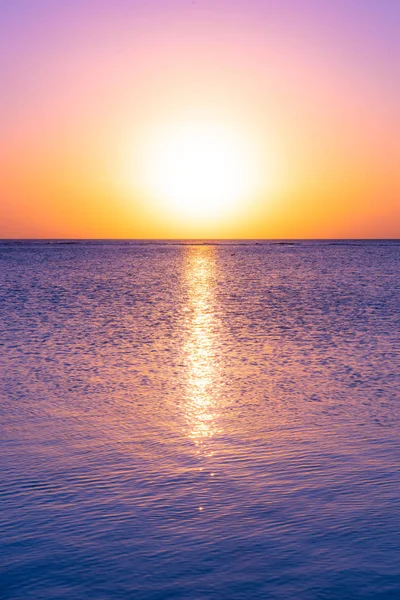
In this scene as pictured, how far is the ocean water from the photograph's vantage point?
24.1ft

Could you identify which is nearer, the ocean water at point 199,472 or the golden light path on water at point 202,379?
the ocean water at point 199,472

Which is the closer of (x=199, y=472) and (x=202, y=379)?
(x=199, y=472)

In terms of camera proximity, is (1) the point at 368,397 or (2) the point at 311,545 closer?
(2) the point at 311,545

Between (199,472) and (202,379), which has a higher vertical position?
(199,472)

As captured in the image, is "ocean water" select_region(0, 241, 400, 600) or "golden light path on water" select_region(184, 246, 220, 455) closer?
"ocean water" select_region(0, 241, 400, 600)

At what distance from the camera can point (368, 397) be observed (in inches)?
615

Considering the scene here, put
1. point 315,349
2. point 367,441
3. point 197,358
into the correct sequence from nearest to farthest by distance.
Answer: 1. point 367,441
2. point 197,358
3. point 315,349

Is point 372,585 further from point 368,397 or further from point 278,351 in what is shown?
point 278,351

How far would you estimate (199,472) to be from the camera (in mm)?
10359

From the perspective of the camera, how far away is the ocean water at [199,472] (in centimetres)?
734

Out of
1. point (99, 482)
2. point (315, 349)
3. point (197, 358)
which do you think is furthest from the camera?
point (315, 349)

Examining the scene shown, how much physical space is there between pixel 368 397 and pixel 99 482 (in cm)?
738

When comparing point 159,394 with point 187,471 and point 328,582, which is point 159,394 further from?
point 328,582

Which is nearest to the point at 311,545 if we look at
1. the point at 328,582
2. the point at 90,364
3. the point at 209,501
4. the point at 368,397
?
the point at 328,582
